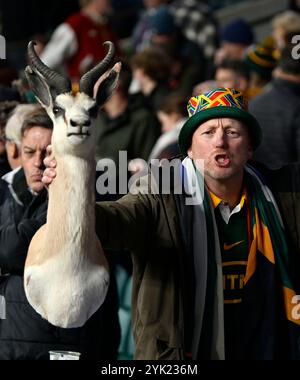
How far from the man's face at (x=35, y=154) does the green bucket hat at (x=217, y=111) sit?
3.46 feet

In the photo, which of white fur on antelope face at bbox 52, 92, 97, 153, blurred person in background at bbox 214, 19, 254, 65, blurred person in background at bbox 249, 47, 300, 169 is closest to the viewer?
white fur on antelope face at bbox 52, 92, 97, 153

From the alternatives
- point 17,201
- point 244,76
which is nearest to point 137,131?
point 244,76

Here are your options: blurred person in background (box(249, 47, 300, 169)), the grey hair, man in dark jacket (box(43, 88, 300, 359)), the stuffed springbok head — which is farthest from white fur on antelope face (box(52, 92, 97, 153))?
blurred person in background (box(249, 47, 300, 169))

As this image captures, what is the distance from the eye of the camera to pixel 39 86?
16.2 ft

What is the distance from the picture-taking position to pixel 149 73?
11195 mm

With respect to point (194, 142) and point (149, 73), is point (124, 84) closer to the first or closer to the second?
point (149, 73)

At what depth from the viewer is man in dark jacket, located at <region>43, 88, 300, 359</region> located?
5.53 meters

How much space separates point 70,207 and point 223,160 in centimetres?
108

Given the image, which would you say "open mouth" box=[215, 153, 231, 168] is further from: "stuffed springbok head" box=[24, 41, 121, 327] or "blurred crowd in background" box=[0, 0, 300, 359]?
"blurred crowd in background" box=[0, 0, 300, 359]

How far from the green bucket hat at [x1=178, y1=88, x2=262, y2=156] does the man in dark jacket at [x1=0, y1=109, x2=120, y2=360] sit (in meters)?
1.07

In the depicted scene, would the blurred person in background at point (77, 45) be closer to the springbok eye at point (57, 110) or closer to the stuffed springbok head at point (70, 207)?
the stuffed springbok head at point (70, 207)

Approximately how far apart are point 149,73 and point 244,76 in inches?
34.5

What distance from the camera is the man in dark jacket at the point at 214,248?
5.53 metres

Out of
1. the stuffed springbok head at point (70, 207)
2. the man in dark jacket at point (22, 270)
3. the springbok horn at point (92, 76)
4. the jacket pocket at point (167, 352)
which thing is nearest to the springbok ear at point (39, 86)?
the stuffed springbok head at point (70, 207)
